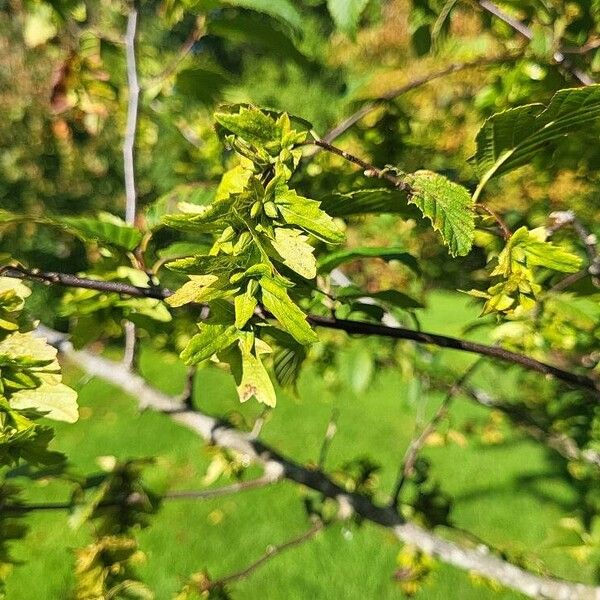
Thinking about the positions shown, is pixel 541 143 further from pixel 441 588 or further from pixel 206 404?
pixel 206 404

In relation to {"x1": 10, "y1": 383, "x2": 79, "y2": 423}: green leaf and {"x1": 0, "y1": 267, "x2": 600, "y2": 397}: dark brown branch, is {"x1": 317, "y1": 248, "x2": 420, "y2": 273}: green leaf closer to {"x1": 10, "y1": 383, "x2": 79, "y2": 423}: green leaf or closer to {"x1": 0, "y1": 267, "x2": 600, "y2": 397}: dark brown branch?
{"x1": 0, "y1": 267, "x2": 600, "y2": 397}: dark brown branch

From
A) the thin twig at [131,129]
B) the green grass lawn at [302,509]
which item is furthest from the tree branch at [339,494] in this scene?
the green grass lawn at [302,509]

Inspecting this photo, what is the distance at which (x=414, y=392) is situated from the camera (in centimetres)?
262

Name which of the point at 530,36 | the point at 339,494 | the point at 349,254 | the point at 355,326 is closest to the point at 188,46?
the point at 530,36

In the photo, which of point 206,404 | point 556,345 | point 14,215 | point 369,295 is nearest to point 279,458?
point 369,295

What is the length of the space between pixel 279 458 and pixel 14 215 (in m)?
0.97

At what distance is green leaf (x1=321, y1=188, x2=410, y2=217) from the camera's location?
2.89 feet

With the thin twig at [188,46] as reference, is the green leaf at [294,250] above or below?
below

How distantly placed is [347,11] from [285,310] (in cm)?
105

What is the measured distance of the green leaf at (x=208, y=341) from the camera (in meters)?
0.73

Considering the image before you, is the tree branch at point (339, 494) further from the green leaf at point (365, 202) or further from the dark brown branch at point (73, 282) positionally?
the green leaf at point (365, 202)

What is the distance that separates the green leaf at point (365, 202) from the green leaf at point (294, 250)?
171mm

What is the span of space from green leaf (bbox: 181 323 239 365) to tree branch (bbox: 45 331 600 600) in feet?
2.71

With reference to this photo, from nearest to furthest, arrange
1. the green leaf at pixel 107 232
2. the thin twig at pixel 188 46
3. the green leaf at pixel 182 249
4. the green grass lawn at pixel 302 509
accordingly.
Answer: the green leaf at pixel 107 232 → the green leaf at pixel 182 249 → the thin twig at pixel 188 46 → the green grass lawn at pixel 302 509
